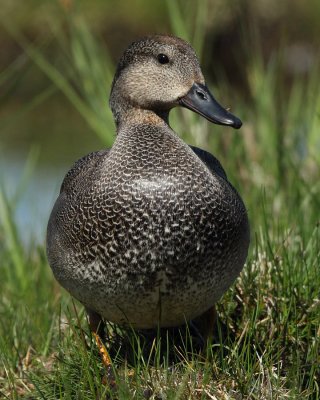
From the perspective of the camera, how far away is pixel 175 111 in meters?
5.11

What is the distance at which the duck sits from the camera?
3.02 meters

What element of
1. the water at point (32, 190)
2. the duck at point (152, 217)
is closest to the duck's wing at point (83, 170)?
the duck at point (152, 217)

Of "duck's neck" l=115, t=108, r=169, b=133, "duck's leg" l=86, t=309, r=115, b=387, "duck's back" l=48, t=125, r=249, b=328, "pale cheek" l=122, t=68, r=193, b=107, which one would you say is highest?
"pale cheek" l=122, t=68, r=193, b=107

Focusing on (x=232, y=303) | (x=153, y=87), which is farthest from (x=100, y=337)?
(x=153, y=87)

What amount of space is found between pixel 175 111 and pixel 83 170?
1630mm

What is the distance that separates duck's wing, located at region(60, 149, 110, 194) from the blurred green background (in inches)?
26.3

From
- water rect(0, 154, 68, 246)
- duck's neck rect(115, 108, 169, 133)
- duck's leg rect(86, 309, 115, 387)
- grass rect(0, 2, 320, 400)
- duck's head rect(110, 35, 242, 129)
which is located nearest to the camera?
grass rect(0, 2, 320, 400)

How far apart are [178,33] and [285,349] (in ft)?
7.30

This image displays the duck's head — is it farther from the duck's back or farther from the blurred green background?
the blurred green background

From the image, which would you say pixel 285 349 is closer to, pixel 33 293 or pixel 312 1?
pixel 33 293

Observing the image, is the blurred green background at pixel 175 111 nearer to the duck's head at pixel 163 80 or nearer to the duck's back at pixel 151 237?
the duck's head at pixel 163 80

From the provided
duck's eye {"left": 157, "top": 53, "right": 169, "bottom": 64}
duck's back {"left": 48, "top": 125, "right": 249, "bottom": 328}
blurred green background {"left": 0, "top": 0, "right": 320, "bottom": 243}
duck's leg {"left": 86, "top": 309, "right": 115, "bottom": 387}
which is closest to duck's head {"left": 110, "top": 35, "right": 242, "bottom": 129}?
duck's eye {"left": 157, "top": 53, "right": 169, "bottom": 64}

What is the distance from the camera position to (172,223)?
3020 mm

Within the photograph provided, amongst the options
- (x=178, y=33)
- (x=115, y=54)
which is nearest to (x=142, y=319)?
(x=178, y=33)
